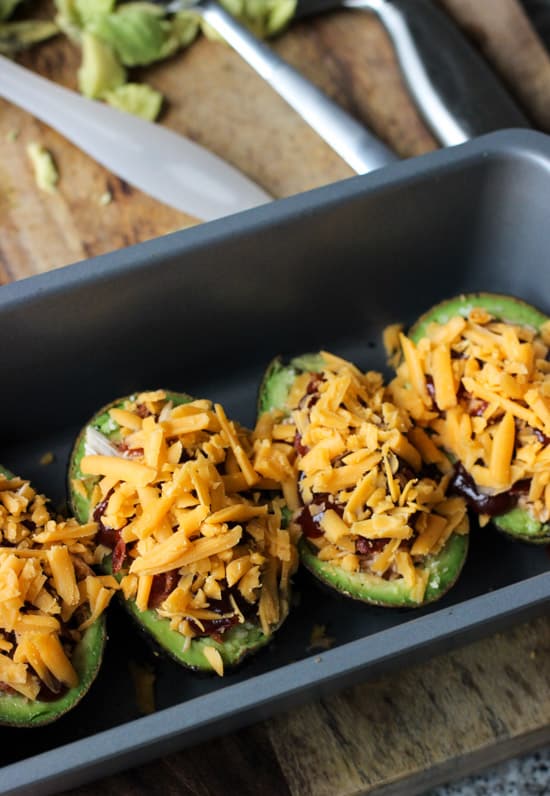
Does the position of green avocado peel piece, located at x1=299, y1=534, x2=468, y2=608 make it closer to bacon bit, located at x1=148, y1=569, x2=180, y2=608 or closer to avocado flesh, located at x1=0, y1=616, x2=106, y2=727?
bacon bit, located at x1=148, y1=569, x2=180, y2=608

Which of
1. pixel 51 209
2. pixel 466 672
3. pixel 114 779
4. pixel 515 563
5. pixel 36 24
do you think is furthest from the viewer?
pixel 36 24

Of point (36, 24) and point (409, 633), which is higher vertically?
point (36, 24)

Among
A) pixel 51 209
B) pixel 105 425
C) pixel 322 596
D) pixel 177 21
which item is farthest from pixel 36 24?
pixel 322 596

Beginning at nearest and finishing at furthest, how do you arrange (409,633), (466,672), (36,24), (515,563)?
(409,633) < (466,672) < (515,563) < (36,24)

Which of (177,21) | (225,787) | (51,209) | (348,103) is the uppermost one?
(177,21)

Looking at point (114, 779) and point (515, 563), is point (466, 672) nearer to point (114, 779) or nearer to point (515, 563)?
point (515, 563)

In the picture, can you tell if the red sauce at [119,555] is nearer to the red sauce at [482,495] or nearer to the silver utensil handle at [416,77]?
the red sauce at [482,495]

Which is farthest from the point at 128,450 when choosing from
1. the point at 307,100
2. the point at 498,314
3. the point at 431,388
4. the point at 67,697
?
the point at 307,100

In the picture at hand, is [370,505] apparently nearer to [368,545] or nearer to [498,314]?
[368,545]

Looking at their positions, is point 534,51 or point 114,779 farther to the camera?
point 534,51
